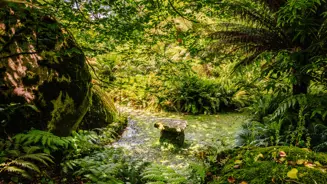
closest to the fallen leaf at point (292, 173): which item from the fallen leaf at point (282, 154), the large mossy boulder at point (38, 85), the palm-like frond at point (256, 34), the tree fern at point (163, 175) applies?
the fallen leaf at point (282, 154)

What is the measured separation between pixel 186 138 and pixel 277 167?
12.4ft

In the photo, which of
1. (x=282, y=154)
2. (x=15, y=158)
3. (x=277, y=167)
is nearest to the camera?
(x=277, y=167)

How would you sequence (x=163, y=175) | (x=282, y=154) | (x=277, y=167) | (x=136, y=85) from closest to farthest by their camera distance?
(x=277, y=167), (x=282, y=154), (x=163, y=175), (x=136, y=85)

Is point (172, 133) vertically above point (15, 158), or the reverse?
point (15, 158)

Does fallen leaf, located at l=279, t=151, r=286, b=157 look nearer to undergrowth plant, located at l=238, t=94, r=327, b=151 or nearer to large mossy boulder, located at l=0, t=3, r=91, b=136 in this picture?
undergrowth plant, located at l=238, t=94, r=327, b=151

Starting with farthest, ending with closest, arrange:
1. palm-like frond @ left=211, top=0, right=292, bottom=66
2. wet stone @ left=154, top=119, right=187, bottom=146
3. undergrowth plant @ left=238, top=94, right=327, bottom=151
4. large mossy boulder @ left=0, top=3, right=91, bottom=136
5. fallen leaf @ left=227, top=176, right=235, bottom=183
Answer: wet stone @ left=154, top=119, right=187, bottom=146
palm-like frond @ left=211, top=0, right=292, bottom=66
undergrowth plant @ left=238, top=94, right=327, bottom=151
large mossy boulder @ left=0, top=3, right=91, bottom=136
fallen leaf @ left=227, top=176, right=235, bottom=183

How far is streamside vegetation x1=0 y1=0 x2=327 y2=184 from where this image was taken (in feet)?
6.27

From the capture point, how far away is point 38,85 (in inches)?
125

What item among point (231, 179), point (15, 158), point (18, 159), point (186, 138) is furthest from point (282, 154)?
point (186, 138)

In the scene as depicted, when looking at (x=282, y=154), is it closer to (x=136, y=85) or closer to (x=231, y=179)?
(x=231, y=179)

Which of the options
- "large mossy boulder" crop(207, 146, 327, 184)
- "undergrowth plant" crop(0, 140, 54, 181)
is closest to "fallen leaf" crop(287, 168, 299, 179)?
"large mossy boulder" crop(207, 146, 327, 184)

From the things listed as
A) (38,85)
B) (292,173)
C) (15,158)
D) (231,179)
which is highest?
(38,85)

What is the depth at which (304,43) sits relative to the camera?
12.6ft

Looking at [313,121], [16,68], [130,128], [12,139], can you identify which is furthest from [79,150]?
[313,121]
